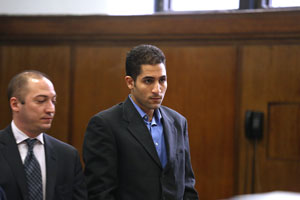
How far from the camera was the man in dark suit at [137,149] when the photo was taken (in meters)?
2.26

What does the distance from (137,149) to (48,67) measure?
238 centimetres

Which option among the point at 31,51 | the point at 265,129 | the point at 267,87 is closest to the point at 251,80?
the point at 267,87

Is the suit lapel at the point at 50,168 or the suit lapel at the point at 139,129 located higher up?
the suit lapel at the point at 139,129

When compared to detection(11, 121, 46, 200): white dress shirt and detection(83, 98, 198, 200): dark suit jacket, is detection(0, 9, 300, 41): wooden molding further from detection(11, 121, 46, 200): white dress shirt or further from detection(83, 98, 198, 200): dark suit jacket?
detection(11, 121, 46, 200): white dress shirt

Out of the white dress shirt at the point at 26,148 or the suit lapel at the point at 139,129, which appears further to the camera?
the suit lapel at the point at 139,129

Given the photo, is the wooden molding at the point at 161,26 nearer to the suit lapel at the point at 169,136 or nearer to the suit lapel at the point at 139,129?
the suit lapel at the point at 169,136

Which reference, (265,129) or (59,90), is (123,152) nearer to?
(265,129)

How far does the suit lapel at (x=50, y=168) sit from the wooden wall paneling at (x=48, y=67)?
2.18 metres

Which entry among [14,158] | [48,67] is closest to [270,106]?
[48,67]

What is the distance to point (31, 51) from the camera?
449 cm

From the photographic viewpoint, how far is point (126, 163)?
7.50ft

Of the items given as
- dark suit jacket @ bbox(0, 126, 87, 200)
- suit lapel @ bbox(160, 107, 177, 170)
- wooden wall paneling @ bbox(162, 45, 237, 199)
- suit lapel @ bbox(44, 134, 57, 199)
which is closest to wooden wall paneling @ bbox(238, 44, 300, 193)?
wooden wall paneling @ bbox(162, 45, 237, 199)

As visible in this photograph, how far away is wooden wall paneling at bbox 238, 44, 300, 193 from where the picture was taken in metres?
3.73

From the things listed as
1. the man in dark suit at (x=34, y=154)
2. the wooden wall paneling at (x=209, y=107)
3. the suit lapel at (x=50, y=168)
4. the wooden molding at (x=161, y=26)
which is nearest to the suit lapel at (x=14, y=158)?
the man in dark suit at (x=34, y=154)
